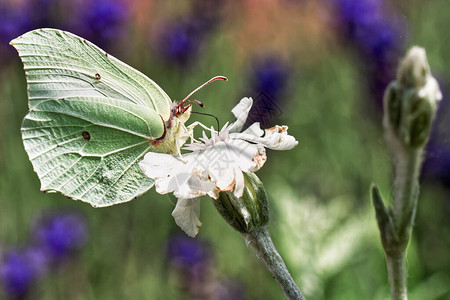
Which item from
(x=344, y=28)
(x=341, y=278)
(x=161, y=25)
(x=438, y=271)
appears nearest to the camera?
(x=341, y=278)

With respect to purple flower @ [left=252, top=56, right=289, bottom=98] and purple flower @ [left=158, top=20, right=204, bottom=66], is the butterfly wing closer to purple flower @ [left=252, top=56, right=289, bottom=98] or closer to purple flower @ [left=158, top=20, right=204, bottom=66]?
purple flower @ [left=252, top=56, right=289, bottom=98]

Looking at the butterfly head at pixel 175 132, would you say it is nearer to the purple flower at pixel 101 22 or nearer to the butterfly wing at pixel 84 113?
the butterfly wing at pixel 84 113

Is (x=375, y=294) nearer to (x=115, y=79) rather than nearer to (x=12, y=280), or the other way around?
(x=115, y=79)

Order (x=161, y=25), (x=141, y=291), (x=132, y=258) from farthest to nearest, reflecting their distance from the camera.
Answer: (x=161, y=25) → (x=132, y=258) → (x=141, y=291)

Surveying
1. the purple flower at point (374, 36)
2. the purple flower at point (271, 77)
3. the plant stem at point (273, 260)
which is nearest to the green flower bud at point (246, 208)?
the plant stem at point (273, 260)

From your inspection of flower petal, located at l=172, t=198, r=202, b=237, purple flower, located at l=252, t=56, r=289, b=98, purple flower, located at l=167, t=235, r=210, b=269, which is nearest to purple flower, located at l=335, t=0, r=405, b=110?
purple flower, located at l=252, t=56, r=289, b=98

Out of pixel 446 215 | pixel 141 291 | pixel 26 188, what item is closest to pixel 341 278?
pixel 446 215
